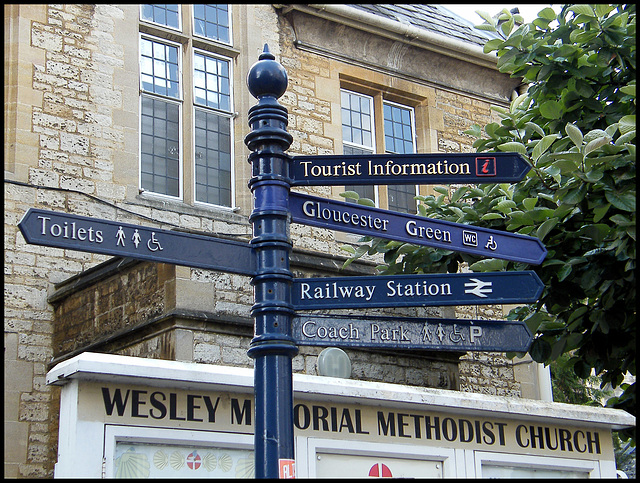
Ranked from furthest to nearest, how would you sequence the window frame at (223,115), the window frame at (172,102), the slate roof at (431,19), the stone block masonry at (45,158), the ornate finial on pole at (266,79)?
the slate roof at (431,19) < the window frame at (223,115) < the window frame at (172,102) < the stone block masonry at (45,158) < the ornate finial on pole at (266,79)

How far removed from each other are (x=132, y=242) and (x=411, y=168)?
1.55 m

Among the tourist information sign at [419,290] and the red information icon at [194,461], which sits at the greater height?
the tourist information sign at [419,290]

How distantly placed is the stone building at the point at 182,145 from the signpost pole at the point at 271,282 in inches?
147

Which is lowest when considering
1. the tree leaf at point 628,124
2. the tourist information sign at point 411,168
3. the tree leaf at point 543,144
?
the tourist information sign at point 411,168

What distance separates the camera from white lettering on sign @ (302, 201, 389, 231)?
15.9 ft

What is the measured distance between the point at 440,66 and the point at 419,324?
392 inches

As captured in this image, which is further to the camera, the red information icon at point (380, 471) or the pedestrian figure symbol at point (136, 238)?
the red information icon at point (380, 471)

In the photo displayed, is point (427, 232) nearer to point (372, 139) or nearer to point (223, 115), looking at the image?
point (223, 115)

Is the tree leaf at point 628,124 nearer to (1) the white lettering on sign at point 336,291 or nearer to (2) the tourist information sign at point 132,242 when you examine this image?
(1) the white lettering on sign at point 336,291

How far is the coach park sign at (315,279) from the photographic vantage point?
439 centimetres

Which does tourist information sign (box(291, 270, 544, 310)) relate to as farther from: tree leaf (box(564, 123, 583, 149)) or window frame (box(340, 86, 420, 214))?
window frame (box(340, 86, 420, 214))

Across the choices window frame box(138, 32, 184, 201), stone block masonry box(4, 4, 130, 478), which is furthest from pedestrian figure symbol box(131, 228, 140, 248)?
window frame box(138, 32, 184, 201)

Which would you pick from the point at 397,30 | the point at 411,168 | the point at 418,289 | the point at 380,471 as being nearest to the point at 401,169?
the point at 411,168

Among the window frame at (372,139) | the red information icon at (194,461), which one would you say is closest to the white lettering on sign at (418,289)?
the red information icon at (194,461)
